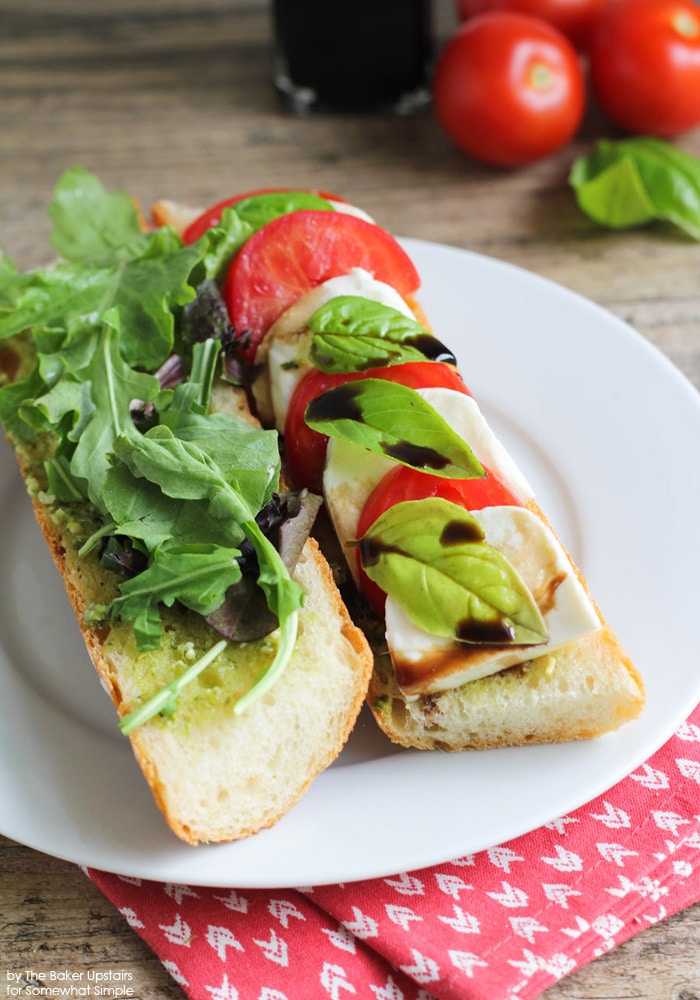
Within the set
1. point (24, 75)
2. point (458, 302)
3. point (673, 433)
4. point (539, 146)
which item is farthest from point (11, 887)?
point (24, 75)

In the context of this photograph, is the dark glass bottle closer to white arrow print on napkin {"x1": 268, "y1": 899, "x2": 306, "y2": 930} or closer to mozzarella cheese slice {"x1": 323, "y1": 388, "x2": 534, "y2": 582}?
mozzarella cheese slice {"x1": 323, "y1": 388, "x2": 534, "y2": 582}

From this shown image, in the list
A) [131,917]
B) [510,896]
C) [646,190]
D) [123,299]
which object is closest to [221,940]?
[131,917]

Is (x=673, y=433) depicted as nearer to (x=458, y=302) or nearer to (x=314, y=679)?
(x=458, y=302)

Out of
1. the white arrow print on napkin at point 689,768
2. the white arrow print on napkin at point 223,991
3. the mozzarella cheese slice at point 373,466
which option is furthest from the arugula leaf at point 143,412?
the white arrow print on napkin at point 689,768

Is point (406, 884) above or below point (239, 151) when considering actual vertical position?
below

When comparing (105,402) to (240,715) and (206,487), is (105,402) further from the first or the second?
(240,715)
